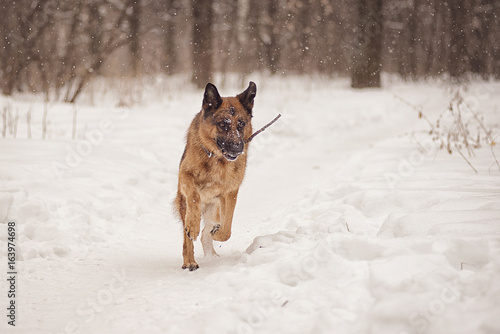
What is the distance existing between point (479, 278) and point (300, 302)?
1.00 meters

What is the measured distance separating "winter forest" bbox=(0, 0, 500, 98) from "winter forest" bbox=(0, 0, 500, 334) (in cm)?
16

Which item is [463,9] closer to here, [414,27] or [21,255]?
[414,27]

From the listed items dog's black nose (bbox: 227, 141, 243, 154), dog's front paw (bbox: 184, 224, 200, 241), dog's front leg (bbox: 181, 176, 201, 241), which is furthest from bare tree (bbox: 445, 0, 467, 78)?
dog's front paw (bbox: 184, 224, 200, 241)

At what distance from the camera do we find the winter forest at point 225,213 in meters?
2.35

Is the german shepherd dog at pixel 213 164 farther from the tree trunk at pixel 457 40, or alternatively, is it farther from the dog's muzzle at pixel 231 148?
the tree trunk at pixel 457 40

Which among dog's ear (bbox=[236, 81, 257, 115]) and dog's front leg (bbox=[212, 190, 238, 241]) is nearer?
dog's front leg (bbox=[212, 190, 238, 241])

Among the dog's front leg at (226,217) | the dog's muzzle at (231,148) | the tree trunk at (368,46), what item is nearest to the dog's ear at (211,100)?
the dog's muzzle at (231,148)

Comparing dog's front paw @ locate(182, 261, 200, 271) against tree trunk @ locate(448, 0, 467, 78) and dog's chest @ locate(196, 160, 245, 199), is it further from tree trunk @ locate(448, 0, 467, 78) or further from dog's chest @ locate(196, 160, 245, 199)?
tree trunk @ locate(448, 0, 467, 78)

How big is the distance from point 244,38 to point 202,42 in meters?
11.6

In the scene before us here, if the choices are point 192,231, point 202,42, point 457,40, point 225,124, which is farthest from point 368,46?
point 192,231

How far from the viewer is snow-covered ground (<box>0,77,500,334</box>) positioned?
2264 millimetres

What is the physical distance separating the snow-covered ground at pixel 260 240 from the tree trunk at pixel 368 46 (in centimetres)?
956

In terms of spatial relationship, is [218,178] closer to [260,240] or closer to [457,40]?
[260,240]

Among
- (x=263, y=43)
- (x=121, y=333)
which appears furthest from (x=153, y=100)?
(x=263, y=43)
